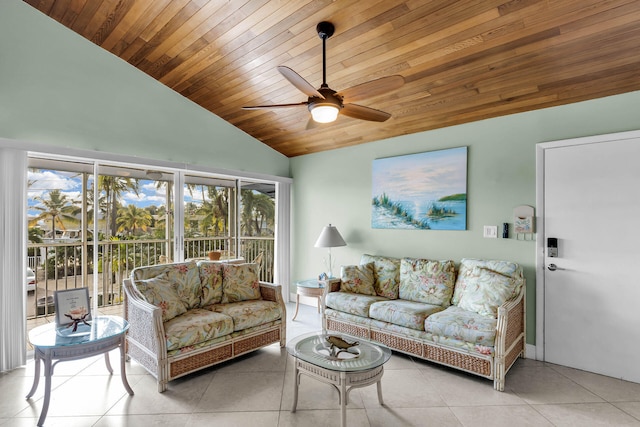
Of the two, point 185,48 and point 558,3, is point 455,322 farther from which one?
point 185,48

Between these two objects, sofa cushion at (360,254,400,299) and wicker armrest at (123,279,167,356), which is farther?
sofa cushion at (360,254,400,299)

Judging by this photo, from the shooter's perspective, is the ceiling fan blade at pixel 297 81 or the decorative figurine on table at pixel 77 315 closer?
the ceiling fan blade at pixel 297 81

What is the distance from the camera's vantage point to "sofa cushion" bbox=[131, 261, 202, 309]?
10.5 ft

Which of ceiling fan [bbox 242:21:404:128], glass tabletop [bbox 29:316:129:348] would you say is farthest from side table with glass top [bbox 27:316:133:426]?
ceiling fan [bbox 242:21:404:128]

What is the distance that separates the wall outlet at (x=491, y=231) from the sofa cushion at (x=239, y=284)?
260cm

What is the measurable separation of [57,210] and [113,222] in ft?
1.72

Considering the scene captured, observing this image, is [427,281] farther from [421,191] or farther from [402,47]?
[402,47]

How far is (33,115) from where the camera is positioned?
10.3 feet

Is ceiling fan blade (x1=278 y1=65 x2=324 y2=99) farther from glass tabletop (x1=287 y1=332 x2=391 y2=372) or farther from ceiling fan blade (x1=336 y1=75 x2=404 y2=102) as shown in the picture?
glass tabletop (x1=287 y1=332 x2=391 y2=372)

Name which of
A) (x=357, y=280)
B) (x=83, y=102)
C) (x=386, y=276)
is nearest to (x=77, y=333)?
(x=83, y=102)

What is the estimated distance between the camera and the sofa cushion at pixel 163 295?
2.95 m

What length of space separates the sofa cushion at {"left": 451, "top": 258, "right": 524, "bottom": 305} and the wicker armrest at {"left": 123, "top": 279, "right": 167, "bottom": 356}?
2814 mm

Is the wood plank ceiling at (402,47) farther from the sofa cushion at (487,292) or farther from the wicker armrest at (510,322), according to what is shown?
the wicker armrest at (510,322)

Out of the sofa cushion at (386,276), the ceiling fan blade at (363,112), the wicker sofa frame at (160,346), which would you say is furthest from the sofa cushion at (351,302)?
the ceiling fan blade at (363,112)
